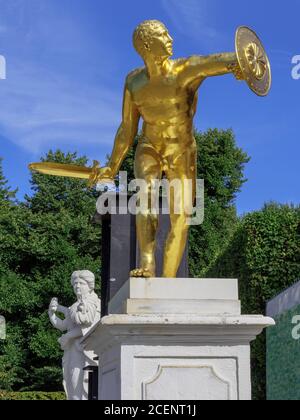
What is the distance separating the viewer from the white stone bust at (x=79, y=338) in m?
10.1

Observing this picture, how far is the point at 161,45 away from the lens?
526 centimetres

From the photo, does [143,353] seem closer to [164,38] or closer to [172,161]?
[172,161]

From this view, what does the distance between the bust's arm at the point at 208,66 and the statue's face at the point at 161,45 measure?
163 millimetres

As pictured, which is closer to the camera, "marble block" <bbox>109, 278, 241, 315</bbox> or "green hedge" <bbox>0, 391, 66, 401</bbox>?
"marble block" <bbox>109, 278, 241, 315</bbox>

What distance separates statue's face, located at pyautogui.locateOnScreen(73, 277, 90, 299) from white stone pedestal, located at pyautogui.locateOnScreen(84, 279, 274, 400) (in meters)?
5.54

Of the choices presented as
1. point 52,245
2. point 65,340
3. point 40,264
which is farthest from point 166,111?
point 40,264

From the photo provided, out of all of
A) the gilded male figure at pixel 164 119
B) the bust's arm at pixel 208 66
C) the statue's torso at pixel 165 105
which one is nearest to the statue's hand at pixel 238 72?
the bust's arm at pixel 208 66

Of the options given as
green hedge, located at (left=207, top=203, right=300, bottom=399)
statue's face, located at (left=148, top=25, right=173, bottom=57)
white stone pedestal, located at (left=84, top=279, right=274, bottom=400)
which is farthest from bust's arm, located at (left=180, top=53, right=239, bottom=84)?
green hedge, located at (left=207, top=203, right=300, bottom=399)

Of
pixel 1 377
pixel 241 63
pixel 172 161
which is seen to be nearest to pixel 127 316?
pixel 172 161

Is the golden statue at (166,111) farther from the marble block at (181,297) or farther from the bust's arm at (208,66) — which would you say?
the marble block at (181,297)

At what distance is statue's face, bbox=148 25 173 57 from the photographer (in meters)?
5.25

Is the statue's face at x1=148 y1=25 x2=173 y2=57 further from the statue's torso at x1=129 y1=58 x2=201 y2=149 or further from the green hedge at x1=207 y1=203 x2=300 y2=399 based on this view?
the green hedge at x1=207 y1=203 x2=300 y2=399

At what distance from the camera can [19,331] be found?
24.6 metres
